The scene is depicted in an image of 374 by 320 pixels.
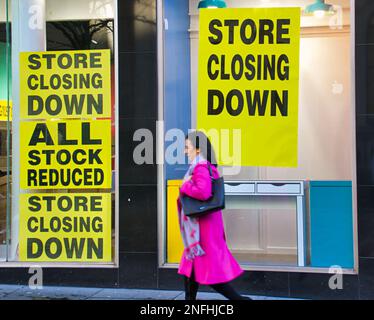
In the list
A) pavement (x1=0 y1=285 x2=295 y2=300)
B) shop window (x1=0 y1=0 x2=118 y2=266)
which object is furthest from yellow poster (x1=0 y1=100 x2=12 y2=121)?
pavement (x1=0 y1=285 x2=295 y2=300)

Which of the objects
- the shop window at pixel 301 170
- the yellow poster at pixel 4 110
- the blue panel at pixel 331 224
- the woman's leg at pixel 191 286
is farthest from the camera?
the yellow poster at pixel 4 110

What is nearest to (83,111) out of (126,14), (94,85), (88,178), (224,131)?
(94,85)

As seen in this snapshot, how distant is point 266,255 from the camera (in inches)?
300

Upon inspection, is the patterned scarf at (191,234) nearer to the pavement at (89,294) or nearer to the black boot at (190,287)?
the black boot at (190,287)

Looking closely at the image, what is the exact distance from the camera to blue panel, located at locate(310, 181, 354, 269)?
7.09 metres

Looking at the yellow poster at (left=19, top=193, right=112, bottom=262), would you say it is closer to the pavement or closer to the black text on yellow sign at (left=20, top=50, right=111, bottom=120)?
the pavement

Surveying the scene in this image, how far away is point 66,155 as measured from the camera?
7703 mm

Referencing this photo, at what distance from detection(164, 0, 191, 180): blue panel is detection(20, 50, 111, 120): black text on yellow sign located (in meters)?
0.75

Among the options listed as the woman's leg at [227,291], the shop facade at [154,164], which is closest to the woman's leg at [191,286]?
the woman's leg at [227,291]

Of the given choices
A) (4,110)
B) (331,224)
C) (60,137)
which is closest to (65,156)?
(60,137)

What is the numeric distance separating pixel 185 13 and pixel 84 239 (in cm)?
318

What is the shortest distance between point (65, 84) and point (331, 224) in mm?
3692

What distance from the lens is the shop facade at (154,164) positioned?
7250mm

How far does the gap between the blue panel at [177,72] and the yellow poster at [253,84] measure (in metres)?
0.46
